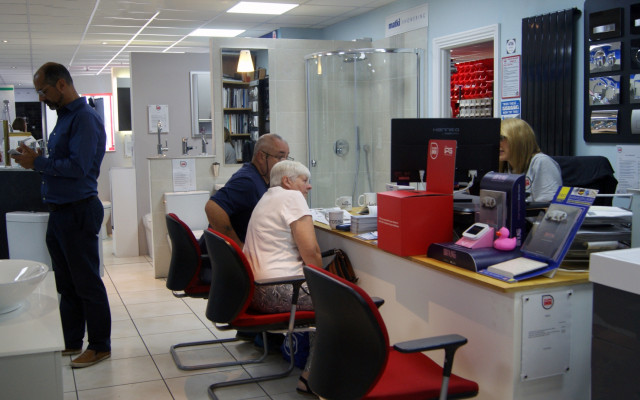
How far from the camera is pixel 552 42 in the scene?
4.80 meters

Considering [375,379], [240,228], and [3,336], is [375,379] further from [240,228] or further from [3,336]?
[240,228]

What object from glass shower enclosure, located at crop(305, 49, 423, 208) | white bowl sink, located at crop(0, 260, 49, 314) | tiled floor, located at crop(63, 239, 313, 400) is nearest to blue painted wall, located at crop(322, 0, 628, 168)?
glass shower enclosure, located at crop(305, 49, 423, 208)

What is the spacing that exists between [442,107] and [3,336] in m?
5.10

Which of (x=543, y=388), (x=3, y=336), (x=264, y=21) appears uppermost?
(x=264, y=21)

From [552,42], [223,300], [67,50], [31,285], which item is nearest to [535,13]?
[552,42]

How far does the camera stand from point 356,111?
20.4 ft

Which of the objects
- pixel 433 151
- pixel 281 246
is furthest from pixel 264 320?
pixel 433 151

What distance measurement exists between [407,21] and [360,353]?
215 inches

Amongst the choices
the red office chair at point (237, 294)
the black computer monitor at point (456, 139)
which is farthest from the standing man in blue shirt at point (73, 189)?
the black computer monitor at point (456, 139)

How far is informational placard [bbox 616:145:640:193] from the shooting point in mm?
4281

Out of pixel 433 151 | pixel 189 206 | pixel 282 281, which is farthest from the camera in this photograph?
pixel 189 206

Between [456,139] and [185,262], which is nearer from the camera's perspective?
[456,139]

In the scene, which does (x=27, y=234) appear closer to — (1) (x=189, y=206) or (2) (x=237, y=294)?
(2) (x=237, y=294)

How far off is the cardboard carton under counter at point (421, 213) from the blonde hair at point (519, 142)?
129cm
